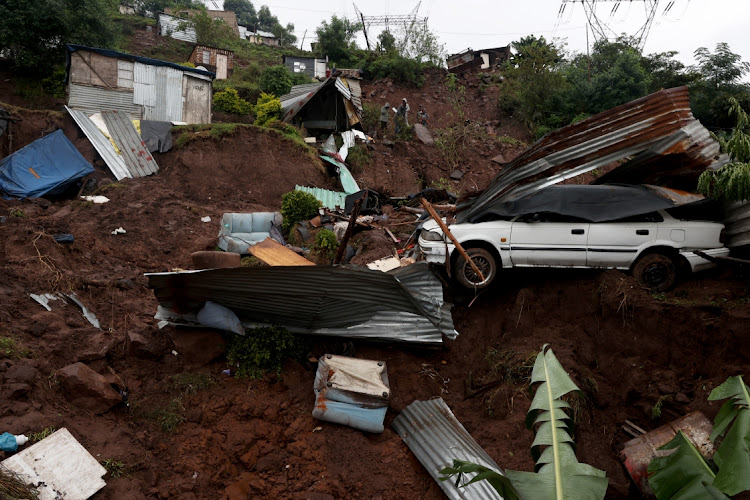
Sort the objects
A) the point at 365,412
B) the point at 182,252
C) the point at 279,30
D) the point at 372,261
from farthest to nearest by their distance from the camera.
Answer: the point at 279,30 → the point at 182,252 → the point at 372,261 → the point at 365,412

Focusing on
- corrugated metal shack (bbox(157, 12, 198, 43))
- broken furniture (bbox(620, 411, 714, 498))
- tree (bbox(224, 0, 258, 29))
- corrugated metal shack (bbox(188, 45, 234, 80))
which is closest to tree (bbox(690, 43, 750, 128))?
broken furniture (bbox(620, 411, 714, 498))

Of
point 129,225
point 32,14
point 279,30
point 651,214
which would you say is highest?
point 279,30

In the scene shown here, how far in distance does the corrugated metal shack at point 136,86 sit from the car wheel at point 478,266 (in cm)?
1638

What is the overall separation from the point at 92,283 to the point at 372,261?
5.29 metres

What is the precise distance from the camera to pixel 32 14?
65.9ft

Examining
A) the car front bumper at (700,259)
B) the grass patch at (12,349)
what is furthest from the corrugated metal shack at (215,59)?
the car front bumper at (700,259)

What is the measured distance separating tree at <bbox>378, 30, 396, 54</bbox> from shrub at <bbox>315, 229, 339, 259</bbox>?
26.0 metres

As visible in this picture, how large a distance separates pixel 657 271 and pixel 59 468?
8370mm

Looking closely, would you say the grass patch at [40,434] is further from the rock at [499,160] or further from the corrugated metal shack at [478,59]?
the corrugated metal shack at [478,59]

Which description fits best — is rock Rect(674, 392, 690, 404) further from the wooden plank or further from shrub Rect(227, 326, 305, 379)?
the wooden plank

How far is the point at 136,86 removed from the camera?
1850cm

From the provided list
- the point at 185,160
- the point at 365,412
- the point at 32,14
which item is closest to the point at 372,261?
the point at 365,412

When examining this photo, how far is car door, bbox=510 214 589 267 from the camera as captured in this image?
7320 mm

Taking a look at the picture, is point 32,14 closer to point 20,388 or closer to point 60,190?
point 60,190
